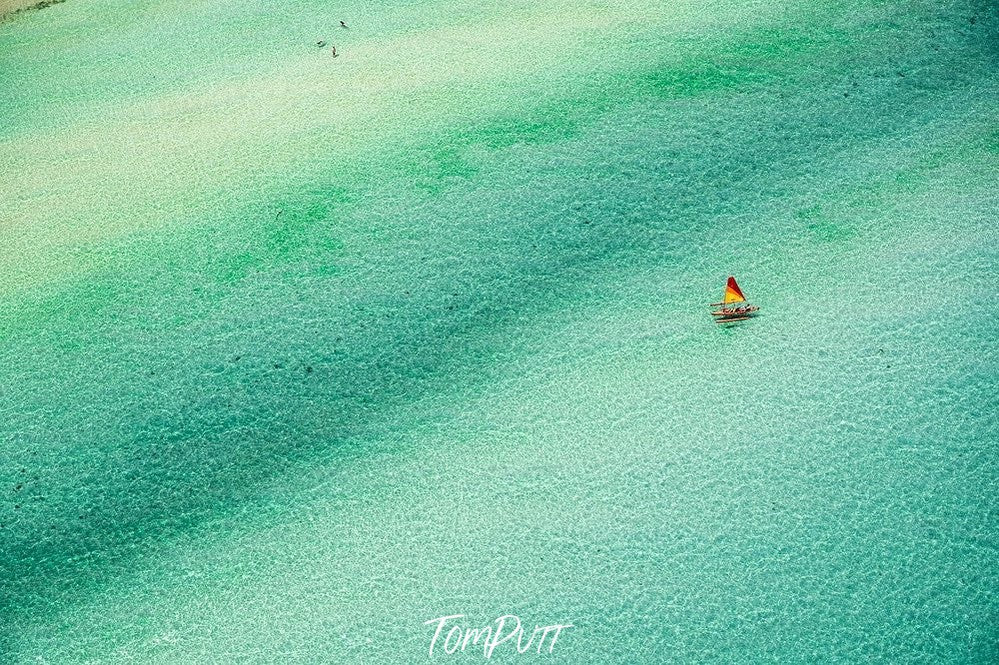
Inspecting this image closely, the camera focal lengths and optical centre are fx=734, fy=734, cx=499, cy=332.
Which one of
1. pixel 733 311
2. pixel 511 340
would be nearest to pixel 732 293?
pixel 733 311

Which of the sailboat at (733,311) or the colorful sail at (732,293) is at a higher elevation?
the colorful sail at (732,293)

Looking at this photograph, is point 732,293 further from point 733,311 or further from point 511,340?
point 511,340

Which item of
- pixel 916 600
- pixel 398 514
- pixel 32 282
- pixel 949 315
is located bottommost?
pixel 916 600

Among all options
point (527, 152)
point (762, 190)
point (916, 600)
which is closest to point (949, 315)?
point (762, 190)

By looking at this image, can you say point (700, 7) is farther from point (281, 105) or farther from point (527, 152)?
point (281, 105)

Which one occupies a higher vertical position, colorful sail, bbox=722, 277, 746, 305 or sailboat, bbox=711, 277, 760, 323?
colorful sail, bbox=722, 277, 746, 305

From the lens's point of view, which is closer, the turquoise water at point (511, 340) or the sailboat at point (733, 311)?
the turquoise water at point (511, 340)

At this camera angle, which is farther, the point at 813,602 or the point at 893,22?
the point at 893,22

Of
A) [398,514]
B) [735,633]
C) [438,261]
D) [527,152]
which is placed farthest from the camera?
[527,152]
